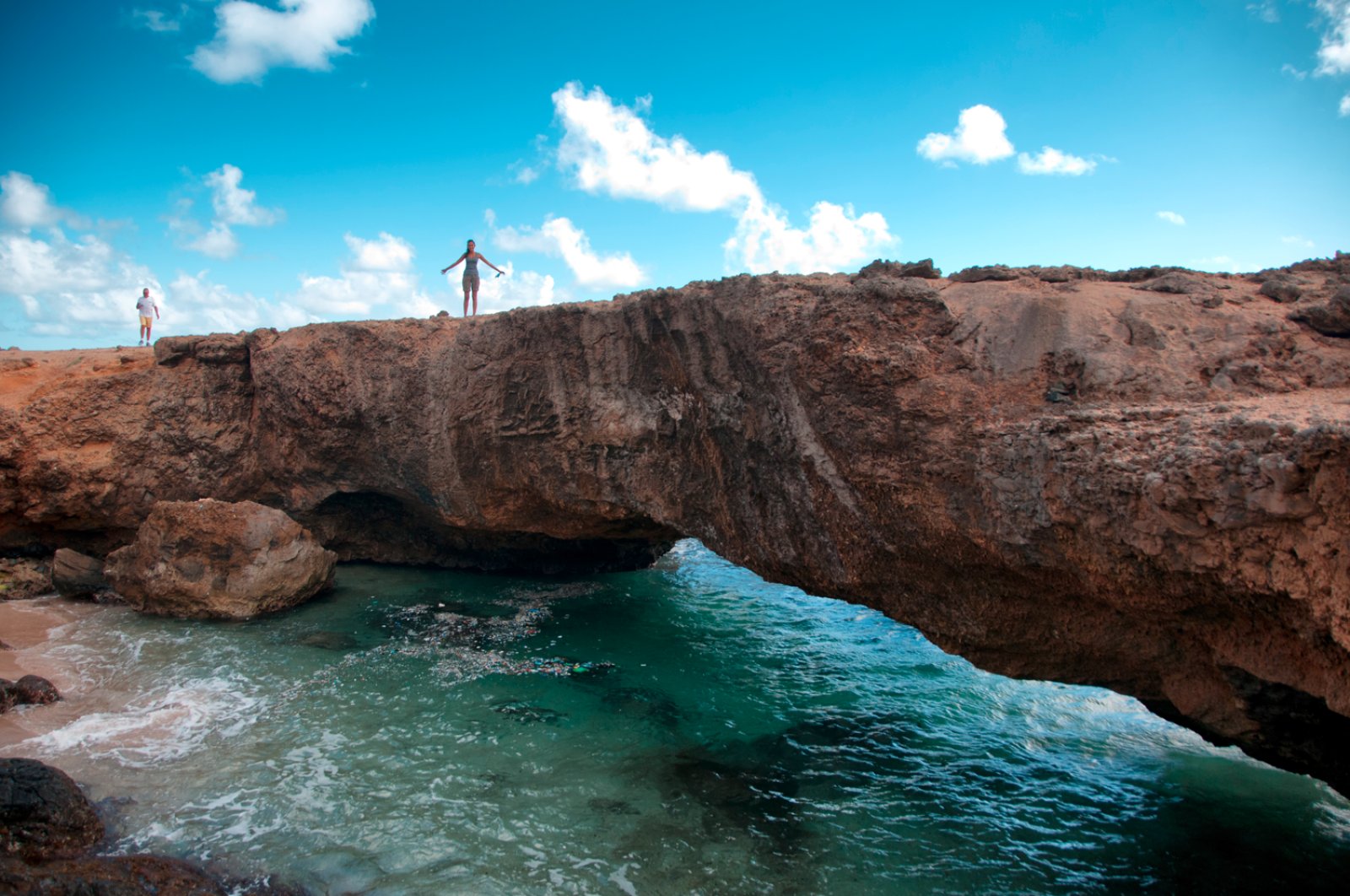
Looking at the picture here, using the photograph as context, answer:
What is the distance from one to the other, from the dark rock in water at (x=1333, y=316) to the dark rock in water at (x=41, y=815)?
918cm

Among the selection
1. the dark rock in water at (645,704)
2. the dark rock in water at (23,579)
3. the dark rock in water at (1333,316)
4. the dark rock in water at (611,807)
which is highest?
the dark rock in water at (1333,316)

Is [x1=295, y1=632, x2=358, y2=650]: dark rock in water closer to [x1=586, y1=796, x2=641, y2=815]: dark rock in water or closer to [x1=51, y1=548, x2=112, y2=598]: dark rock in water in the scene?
[x1=51, y1=548, x2=112, y2=598]: dark rock in water

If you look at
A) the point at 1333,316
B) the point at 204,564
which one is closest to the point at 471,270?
the point at 204,564

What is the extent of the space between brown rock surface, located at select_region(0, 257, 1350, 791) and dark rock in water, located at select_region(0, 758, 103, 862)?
5525mm

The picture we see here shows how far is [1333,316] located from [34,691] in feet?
37.3

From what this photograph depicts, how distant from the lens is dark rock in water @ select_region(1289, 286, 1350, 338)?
5.12 metres

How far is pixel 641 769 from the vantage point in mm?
7008

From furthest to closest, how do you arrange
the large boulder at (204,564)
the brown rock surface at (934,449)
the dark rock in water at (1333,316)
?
1. the large boulder at (204,564)
2. the dark rock in water at (1333,316)
3. the brown rock surface at (934,449)

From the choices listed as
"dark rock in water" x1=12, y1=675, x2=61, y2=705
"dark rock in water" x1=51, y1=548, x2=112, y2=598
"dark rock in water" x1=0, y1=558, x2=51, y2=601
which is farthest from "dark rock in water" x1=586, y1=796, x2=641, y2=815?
"dark rock in water" x1=0, y1=558, x2=51, y2=601

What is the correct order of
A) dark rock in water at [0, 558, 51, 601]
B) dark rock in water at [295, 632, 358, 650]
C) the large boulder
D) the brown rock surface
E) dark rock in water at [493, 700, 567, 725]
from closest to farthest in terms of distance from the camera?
the brown rock surface, dark rock in water at [493, 700, 567, 725], dark rock in water at [295, 632, 358, 650], the large boulder, dark rock in water at [0, 558, 51, 601]

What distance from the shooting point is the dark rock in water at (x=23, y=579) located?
435 inches

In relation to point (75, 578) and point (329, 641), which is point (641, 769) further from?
point (75, 578)

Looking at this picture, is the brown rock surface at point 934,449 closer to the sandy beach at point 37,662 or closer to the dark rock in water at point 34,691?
the sandy beach at point 37,662

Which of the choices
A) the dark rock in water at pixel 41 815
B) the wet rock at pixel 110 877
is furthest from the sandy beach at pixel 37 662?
the wet rock at pixel 110 877
